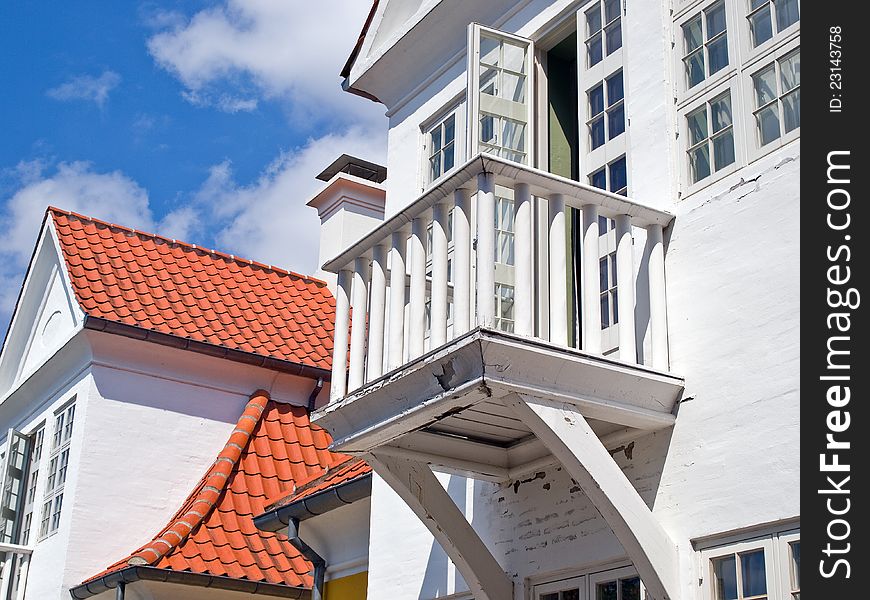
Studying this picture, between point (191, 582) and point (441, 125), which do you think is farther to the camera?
point (191, 582)

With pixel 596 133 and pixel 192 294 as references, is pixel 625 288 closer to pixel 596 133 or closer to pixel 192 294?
pixel 596 133

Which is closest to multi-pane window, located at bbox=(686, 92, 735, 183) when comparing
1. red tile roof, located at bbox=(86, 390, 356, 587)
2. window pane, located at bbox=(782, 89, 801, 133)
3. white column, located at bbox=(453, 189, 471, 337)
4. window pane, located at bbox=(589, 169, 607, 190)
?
window pane, located at bbox=(782, 89, 801, 133)

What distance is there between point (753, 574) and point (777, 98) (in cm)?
231

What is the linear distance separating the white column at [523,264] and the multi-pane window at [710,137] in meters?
1.03

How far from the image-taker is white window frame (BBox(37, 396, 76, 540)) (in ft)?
40.2

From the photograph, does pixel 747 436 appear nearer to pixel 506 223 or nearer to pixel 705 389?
pixel 705 389

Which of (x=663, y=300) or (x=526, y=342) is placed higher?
(x=663, y=300)

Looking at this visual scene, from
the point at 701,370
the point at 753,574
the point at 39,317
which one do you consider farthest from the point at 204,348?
the point at 753,574

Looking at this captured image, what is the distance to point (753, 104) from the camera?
237 inches

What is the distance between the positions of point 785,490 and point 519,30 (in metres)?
4.03

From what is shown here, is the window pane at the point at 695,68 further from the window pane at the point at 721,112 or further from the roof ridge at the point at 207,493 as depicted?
the roof ridge at the point at 207,493
